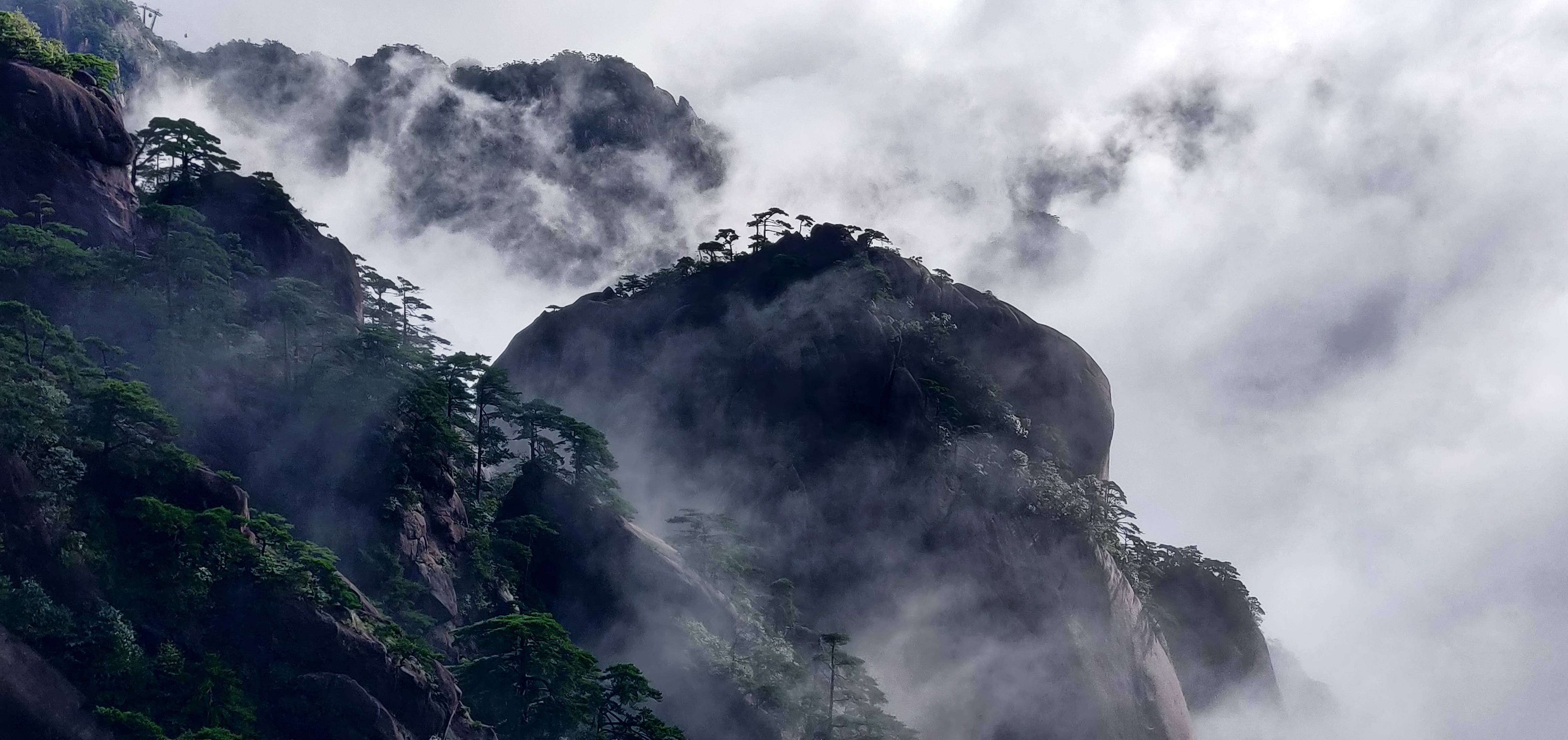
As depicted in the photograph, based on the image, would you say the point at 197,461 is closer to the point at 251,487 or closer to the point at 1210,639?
the point at 251,487

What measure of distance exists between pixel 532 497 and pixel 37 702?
31562 millimetres

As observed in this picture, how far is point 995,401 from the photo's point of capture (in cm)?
9444

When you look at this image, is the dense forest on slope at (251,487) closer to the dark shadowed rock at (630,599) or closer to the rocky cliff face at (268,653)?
the rocky cliff face at (268,653)

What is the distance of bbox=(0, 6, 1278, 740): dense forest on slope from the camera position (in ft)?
174

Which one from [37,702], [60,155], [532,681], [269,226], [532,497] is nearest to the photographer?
[37,702]

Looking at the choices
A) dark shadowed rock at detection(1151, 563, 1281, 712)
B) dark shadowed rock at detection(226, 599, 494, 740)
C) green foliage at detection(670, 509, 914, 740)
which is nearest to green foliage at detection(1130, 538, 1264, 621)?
dark shadowed rock at detection(1151, 563, 1281, 712)

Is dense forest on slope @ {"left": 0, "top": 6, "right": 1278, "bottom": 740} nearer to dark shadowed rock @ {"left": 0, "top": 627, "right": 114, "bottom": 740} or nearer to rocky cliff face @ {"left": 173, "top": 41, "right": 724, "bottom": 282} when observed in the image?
dark shadowed rock @ {"left": 0, "top": 627, "right": 114, "bottom": 740}

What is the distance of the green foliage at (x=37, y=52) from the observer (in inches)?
2960

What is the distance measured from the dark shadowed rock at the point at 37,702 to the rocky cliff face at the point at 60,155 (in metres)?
33.1

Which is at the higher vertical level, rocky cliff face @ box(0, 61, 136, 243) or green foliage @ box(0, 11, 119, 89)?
green foliage @ box(0, 11, 119, 89)

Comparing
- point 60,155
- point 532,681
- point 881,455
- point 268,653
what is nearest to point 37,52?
point 60,155

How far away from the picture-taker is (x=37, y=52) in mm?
76000

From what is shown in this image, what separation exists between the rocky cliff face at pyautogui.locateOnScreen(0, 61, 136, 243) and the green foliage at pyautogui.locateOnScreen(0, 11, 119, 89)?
92 cm

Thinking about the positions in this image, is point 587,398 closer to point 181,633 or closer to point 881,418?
point 881,418
